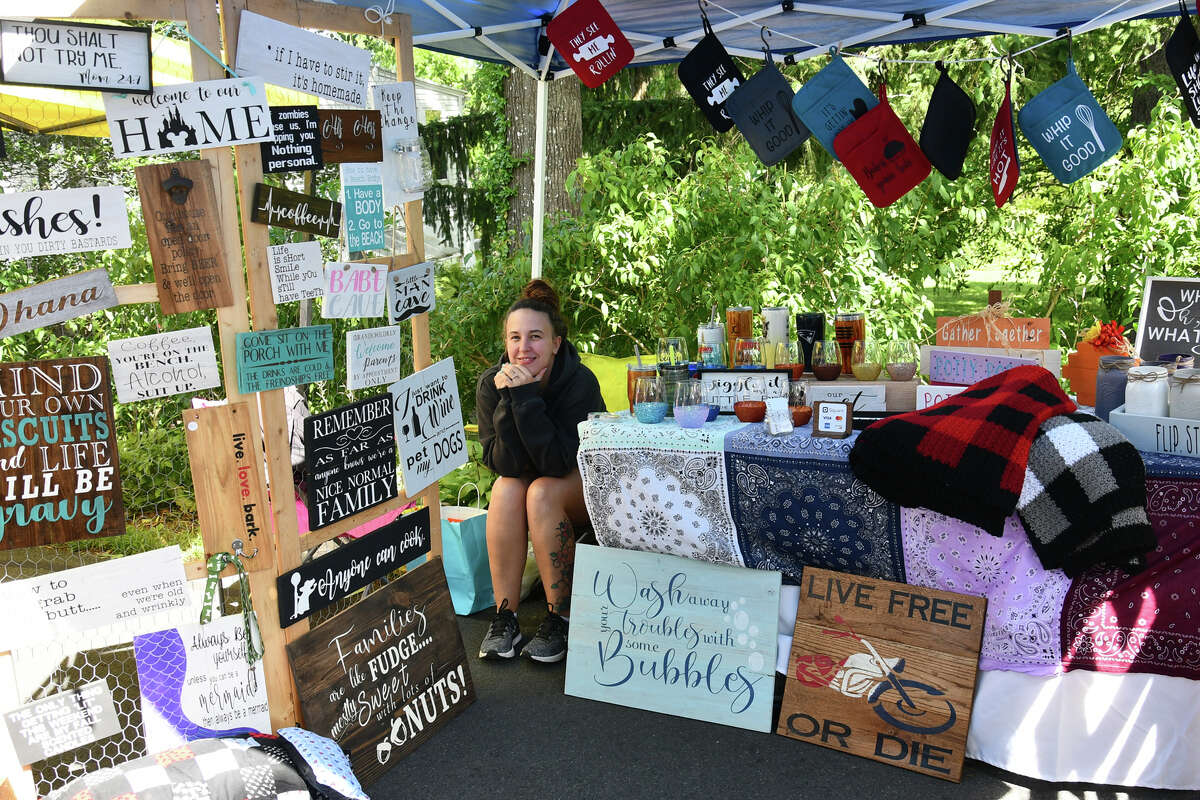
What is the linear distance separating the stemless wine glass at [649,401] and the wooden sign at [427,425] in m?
0.58

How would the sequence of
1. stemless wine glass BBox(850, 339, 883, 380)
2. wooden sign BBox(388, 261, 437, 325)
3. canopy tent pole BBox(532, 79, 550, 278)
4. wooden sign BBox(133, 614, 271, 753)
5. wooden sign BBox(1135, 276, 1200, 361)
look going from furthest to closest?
canopy tent pole BBox(532, 79, 550, 278) < wooden sign BBox(1135, 276, 1200, 361) < stemless wine glass BBox(850, 339, 883, 380) < wooden sign BBox(388, 261, 437, 325) < wooden sign BBox(133, 614, 271, 753)

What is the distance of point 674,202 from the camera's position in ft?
17.1

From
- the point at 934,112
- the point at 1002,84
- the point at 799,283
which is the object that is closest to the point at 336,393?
the point at 799,283

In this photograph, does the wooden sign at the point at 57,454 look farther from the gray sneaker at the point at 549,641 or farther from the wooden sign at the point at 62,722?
the gray sneaker at the point at 549,641

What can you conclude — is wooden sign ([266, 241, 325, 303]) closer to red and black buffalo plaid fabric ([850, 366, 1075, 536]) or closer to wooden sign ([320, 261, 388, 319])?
wooden sign ([320, 261, 388, 319])

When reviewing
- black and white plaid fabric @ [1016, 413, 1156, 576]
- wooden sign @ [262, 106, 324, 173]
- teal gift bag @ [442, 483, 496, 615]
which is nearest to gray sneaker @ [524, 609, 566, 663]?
teal gift bag @ [442, 483, 496, 615]

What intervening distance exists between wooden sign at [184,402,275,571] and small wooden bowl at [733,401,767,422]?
1.42 meters

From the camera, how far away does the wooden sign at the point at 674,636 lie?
2906 millimetres

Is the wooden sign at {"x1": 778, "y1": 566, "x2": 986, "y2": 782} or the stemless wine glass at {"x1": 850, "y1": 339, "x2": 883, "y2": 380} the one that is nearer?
the wooden sign at {"x1": 778, "y1": 566, "x2": 986, "y2": 782}

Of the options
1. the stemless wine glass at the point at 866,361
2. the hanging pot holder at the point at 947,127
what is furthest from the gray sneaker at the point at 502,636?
the hanging pot holder at the point at 947,127

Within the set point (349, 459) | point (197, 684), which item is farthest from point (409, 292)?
point (197, 684)

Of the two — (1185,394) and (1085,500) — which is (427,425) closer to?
(1085,500)

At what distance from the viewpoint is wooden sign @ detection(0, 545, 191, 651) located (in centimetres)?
218

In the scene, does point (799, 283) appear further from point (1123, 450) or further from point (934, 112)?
point (1123, 450)
